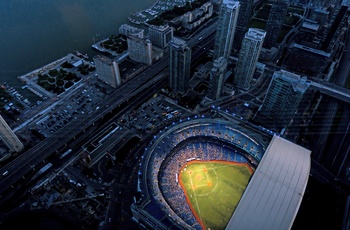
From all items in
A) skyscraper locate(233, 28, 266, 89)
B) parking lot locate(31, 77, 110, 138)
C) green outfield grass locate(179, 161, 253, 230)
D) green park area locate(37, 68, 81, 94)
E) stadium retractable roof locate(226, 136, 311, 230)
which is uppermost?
skyscraper locate(233, 28, 266, 89)

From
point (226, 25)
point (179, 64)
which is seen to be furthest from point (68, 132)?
point (226, 25)

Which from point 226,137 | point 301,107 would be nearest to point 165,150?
point 226,137

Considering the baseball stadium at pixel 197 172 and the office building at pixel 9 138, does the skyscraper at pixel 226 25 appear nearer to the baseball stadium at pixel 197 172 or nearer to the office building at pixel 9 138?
the baseball stadium at pixel 197 172

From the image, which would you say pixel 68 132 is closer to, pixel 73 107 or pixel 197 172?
pixel 73 107

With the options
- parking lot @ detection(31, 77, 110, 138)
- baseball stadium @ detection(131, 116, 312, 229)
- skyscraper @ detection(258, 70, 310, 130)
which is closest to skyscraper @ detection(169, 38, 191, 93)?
baseball stadium @ detection(131, 116, 312, 229)

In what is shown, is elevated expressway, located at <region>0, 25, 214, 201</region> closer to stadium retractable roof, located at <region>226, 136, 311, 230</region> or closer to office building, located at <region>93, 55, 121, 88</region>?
office building, located at <region>93, 55, 121, 88</region>
